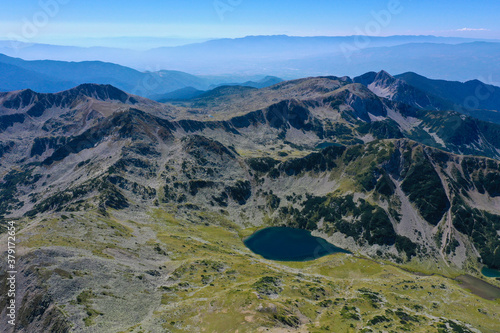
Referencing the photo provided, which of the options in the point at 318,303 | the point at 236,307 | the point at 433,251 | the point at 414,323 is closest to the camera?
the point at 236,307

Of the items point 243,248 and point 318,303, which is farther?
point 243,248

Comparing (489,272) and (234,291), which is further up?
(234,291)

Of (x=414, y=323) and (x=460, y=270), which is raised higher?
(x=414, y=323)

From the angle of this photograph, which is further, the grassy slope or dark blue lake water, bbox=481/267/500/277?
dark blue lake water, bbox=481/267/500/277

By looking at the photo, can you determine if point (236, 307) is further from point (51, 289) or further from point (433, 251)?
point (433, 251)

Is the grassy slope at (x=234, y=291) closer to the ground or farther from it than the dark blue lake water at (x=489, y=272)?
farther from it

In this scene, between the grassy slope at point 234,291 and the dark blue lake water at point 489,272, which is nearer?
the grassy slope at point 234,291

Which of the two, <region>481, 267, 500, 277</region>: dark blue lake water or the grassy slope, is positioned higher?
the grassy slope

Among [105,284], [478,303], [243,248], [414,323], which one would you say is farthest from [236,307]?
[478,303]

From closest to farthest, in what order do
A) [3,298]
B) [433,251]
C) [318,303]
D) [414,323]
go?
[3,298] → [414,323] → [318,303] → [433,251]

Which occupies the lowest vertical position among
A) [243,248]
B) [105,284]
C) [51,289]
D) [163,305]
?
[243,248]

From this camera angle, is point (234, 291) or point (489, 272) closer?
point (234, 291)
